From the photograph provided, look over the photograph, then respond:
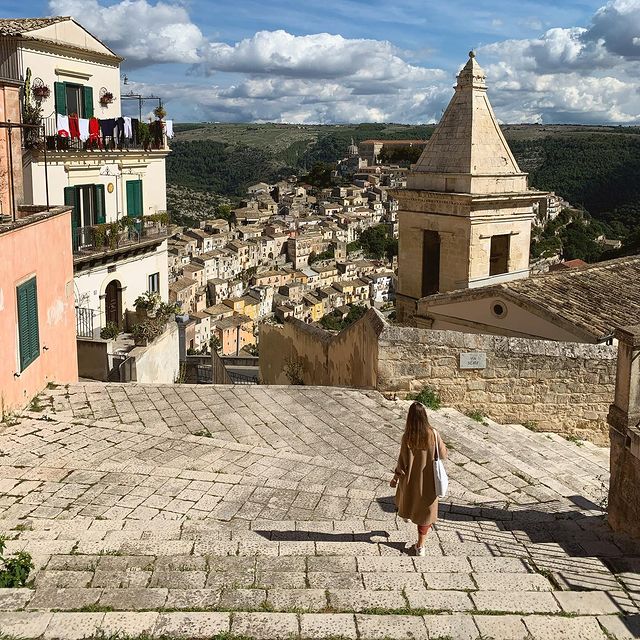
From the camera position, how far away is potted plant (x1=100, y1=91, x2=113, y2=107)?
66.2ft

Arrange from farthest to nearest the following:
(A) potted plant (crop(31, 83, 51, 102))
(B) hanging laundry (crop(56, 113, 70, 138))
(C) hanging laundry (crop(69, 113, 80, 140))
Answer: (C) hanging laundry (crop(69, 113, 80, 140)) → (B) hanging laundry (crop(56, 113, 70, 138)) → (A) potted plant (crop(31, 83, 51, 102))

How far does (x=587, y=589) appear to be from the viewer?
4695 millimetres

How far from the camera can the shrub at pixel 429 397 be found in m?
9.73

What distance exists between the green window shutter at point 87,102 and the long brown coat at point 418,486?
667 inches

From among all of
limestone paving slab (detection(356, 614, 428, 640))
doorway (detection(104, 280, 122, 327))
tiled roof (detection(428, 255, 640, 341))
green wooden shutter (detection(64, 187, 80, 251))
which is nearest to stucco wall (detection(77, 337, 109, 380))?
green wooden shutter (detection(64, 187, 80, 251))

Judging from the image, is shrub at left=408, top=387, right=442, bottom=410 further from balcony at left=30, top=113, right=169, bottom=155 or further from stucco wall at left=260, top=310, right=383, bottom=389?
balcony at left=30, top=113, right=169, bottom=155

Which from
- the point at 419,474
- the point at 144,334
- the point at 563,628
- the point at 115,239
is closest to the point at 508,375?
the point at 419,474

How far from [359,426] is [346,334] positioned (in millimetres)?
2835

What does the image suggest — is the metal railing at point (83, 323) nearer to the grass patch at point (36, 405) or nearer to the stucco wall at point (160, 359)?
the stucco wall at point (160, 359)

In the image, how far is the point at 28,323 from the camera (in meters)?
9.45

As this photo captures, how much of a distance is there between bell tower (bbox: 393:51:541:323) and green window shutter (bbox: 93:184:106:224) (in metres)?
8.65

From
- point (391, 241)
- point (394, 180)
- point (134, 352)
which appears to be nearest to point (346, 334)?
point (134, 352)

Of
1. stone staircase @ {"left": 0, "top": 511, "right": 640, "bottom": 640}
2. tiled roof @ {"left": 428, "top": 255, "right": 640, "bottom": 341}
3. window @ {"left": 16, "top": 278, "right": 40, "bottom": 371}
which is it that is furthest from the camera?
tiled roof @ {"left": 428, "top": 255, "right": 640, "bottom": 341}

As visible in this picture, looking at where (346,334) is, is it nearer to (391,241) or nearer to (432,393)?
(432,393)
